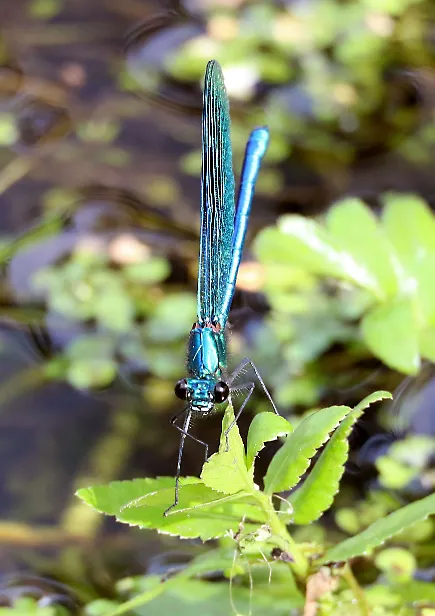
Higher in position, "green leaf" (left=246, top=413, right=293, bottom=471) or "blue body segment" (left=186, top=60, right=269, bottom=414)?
"blue body segment" (left=186, top=60, right=269, bottom=414)

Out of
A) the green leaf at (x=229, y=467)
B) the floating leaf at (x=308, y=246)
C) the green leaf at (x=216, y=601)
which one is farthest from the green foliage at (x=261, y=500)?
the floating leaf at (x=308, y=246)

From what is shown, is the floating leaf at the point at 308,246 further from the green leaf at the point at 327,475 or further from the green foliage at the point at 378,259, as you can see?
the green leaf at the point at 327,475

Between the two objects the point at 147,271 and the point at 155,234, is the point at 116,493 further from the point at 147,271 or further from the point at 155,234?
the point at 155,234

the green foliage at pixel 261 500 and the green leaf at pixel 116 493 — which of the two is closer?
the green foliage at pixel 261 500

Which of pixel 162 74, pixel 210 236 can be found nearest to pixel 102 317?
pixel 210 236

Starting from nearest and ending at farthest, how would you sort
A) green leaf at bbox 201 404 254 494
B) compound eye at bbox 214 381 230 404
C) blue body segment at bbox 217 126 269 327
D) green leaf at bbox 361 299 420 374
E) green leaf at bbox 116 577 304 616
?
green leaf at bbox 201 404 254 494 < green leaf at bbox 116 577 304 616 < compound eye at bbox 214 381 230 404 < green leaf at bbox 361 299 420 374 < blue body segment at bbox 217 126 269 327

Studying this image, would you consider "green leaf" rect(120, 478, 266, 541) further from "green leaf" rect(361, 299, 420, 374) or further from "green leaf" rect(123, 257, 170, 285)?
"green leaf" rect(123, 257, 170, 285)

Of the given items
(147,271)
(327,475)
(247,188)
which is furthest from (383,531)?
(147,271)

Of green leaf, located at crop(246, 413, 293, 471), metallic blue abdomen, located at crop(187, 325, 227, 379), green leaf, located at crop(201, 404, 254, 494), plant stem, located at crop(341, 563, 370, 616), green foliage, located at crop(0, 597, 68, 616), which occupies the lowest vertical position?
plant stem, located at crop(341, 563, 370, 616)

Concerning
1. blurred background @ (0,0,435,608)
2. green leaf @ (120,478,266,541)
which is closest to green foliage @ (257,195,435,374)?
blurred background @ (0,0,435,608)
